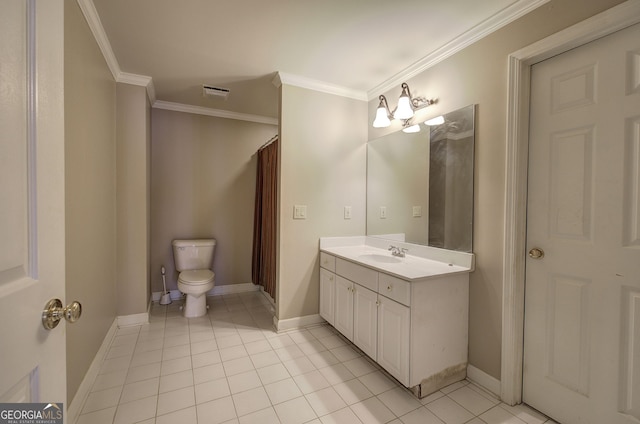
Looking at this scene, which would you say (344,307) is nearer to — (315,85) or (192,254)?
(192,254)

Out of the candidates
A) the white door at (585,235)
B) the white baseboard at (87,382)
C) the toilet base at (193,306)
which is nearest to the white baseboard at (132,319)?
the white baseboard at (87,382)

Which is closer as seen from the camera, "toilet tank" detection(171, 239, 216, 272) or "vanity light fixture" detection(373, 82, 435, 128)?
"vanity light fixture" detection(373, 82, 435, 128)

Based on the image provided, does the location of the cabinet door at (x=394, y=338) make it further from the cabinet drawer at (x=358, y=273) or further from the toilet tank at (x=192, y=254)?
the toilet tank at (x=192, y=254)

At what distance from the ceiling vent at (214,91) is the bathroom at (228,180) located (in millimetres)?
555

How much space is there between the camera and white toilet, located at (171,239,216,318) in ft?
9.04

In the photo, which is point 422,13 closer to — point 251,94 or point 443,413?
point 251,94

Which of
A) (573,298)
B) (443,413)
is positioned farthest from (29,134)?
(573,298)

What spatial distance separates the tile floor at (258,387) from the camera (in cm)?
151

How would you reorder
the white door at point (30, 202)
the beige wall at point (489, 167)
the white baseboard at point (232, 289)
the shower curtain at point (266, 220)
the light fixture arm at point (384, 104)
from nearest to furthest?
the white door at point (30, 202)
the beige wall at point (489, 167)
the light fixture arm at point (384, 104)
the shower curtain at point (266, 220)
the white baseboard at point (232, 289)

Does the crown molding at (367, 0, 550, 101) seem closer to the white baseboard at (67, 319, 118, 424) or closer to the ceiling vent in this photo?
the ceiling vent

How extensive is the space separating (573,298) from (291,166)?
2.17 meters

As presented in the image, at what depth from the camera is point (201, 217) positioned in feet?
11.3

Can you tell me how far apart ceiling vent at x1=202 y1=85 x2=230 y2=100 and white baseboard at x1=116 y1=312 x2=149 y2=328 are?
7.74 feet

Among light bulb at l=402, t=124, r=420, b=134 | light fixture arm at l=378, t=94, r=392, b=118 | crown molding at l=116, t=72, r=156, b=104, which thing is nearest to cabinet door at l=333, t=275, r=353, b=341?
light bulb at l=402, t=124, r=420, b=134
